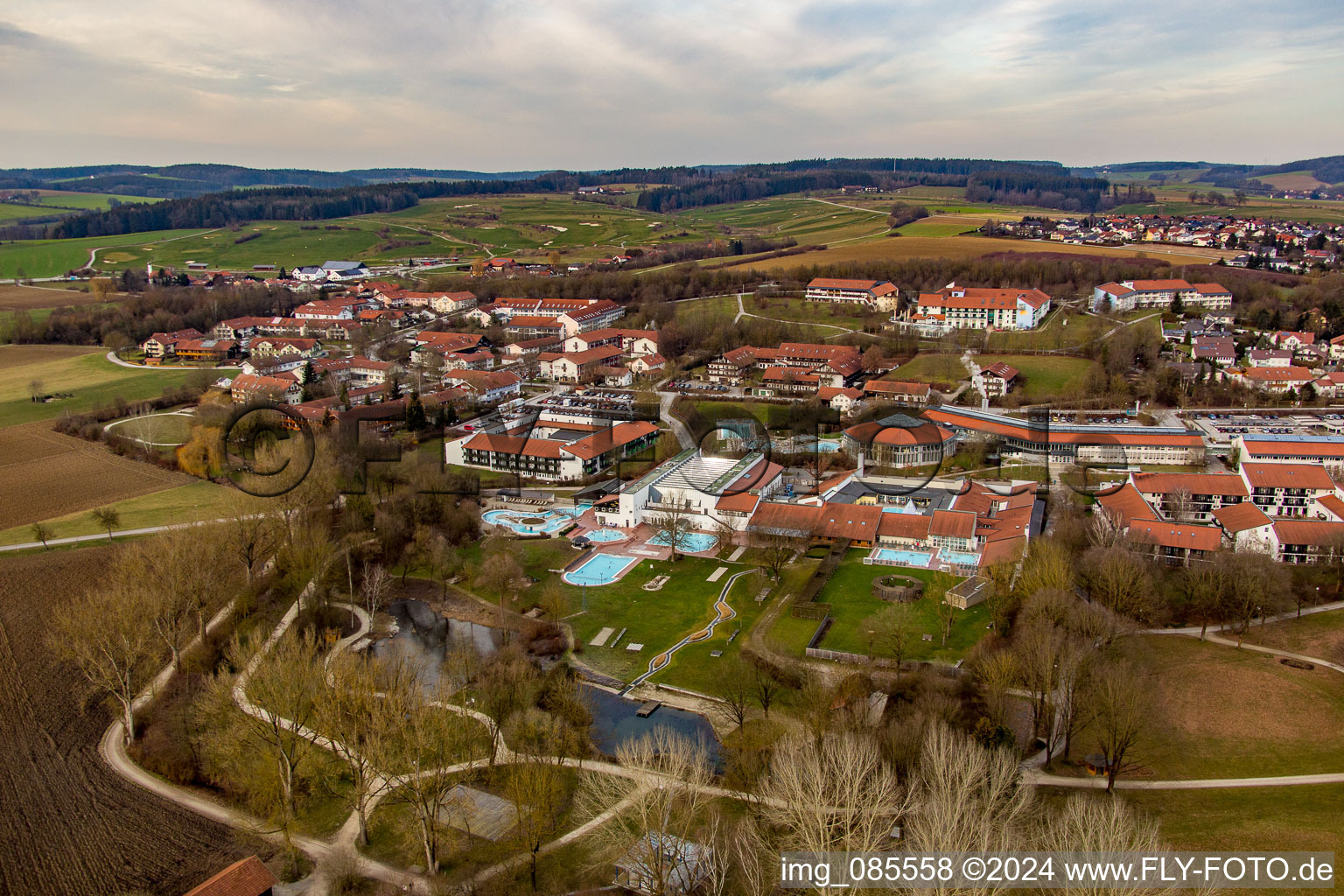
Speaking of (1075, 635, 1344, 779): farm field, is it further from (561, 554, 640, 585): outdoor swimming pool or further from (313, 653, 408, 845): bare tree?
(561, 554, 640, 585): outdoor swimming pool

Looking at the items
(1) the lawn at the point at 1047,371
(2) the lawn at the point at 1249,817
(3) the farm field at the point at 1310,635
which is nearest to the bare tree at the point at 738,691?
(2) the lawn at the point at 1249,817

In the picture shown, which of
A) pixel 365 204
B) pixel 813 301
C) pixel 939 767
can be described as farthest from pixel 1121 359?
pixel 365 204

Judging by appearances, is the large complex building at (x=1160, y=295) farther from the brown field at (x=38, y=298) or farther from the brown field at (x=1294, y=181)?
the brown field at (x=1294, y=181)

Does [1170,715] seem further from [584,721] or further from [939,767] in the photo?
[584,721]

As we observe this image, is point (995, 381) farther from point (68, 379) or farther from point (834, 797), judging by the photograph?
point (68, 379)

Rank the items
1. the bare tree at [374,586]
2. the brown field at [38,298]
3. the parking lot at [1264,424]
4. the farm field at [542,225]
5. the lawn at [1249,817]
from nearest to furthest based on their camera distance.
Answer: the lawn at [1249,817] < the bare tree at [374,586] < the parking lot at [1264,424] < the brown field at [38,298] < the farm field at [542,225]

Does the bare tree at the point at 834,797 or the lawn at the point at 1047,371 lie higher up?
the lawn at the point at 1047,371
